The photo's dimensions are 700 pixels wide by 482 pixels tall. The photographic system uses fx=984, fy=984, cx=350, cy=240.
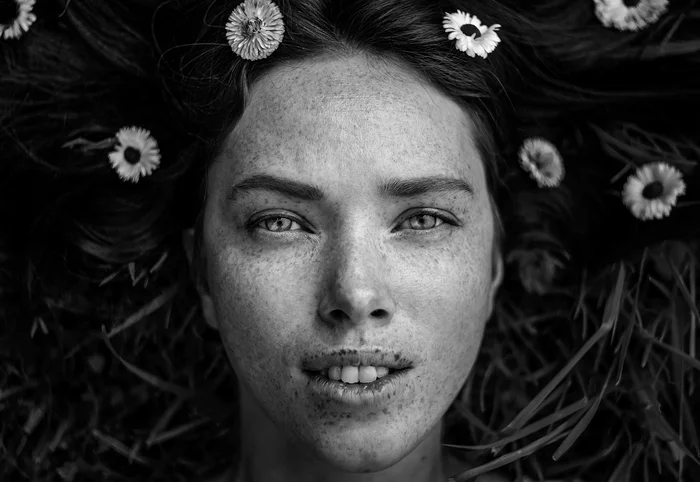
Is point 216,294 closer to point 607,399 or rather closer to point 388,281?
point 388,281

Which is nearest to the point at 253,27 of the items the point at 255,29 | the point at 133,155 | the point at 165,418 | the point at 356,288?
the point at 255,29

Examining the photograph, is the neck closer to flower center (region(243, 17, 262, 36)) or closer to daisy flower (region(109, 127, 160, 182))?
daisy flower (region(109, 127, 160, 182))

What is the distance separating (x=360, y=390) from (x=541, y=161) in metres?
0.52

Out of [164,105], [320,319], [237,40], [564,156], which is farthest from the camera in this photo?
[564,156]

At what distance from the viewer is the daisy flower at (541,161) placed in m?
1.57

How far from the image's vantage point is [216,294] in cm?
143

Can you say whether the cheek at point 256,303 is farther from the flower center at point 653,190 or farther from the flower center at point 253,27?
the flower center at point 653,190

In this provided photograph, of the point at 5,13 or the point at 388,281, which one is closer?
the point at 388,281

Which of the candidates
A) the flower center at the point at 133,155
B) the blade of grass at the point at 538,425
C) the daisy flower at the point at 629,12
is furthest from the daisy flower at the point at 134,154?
the daisy flower at the point at 629,12

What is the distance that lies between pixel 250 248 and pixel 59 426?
2.08 ft

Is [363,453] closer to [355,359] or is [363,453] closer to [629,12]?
[355,359]

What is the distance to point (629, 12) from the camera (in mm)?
1559

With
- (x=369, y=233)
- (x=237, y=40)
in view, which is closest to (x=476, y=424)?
(x=369, y=233)

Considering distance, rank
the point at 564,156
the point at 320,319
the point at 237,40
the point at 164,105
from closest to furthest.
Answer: the point at 320,319 → the point at 237,40 → the point at 164,105 → the point at 564,156
